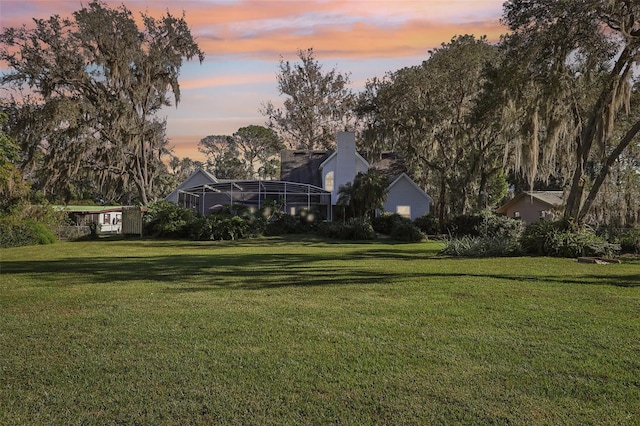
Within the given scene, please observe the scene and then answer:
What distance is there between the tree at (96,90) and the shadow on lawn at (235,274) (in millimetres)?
16853

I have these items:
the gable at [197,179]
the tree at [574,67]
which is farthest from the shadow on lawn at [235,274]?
the gable at [197,179]

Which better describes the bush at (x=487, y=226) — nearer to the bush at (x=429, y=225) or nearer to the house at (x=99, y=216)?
the bush at (x=429, y=225)

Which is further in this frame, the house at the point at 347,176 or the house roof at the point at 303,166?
the house roof at the point at 303,166

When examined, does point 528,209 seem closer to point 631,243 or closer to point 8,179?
point 631,243

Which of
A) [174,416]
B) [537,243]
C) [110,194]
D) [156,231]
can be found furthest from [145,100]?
[174,416]

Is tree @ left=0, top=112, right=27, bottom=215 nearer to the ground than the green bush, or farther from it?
farther from it

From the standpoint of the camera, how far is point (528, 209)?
40.1 m

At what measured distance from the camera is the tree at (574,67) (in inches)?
583

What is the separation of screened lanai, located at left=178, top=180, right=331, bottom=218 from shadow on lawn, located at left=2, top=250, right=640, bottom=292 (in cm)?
1880

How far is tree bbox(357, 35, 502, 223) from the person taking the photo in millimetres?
27938

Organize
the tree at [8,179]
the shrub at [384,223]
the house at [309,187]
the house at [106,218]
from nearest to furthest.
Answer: the tree at [8,179]
the house at [106,218]
the shrub at [384,223]
the house at [309,187]

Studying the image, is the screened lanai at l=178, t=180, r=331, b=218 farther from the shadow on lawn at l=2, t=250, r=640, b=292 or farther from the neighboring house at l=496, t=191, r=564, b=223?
the shadow on lawn at l=2, t=250, r=640, b=292

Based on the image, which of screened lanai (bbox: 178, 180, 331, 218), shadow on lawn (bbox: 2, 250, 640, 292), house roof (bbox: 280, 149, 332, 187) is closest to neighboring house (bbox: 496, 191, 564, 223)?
screened lanai (bbox: 178, 180, 331, 218)

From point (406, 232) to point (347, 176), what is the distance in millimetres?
12187
